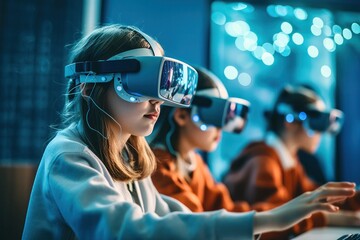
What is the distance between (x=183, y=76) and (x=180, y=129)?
29.1 inches

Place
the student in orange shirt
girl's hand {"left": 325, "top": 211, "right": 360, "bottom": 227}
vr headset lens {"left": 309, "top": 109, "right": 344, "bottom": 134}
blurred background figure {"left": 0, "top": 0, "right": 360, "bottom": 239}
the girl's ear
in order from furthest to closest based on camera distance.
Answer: blurred background figure {"left": 0, "top": 0, "right": 360, "bottom": 239} → vr headset lens {"left": 309, "top": 109, "right": 344, "bottom": 134} → girl's hand {"left": 325, "top": 211, "right": 360, "bottom": 227} → the girl's ear → the student in orange shirt

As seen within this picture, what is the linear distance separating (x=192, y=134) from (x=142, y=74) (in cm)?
82

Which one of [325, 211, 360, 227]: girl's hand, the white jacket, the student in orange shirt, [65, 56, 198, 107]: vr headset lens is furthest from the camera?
[325, 211, 360, 227]: girl's hand

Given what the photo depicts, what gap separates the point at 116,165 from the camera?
107cm

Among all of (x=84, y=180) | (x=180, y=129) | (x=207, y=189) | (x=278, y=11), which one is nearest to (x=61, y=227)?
(x=84, y=180)

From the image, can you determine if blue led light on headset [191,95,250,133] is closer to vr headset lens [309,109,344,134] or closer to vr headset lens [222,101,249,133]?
vr headset lens [222,101,249,133]

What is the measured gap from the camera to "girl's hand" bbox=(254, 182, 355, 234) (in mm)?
801

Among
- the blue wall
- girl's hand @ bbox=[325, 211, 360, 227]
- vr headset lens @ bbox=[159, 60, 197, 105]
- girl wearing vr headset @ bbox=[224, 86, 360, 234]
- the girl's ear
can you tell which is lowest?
girl's hand @ bbox=[325, 211, 360, 227]

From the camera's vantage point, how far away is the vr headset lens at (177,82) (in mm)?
1024

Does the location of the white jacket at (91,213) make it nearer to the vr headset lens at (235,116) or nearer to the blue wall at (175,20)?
the vr headset lens at (235,116)

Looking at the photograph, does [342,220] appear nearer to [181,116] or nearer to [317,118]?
[317,118]

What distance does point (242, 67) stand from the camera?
9.31 feet

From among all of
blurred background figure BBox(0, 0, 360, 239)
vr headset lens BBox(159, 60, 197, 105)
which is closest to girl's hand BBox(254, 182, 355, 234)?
vr headset lens BBox(159, 60, 197, 105)

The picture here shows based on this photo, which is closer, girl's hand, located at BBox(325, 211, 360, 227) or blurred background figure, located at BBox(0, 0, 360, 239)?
girl's hand, located at BBox(325, 211, 360, 227)
